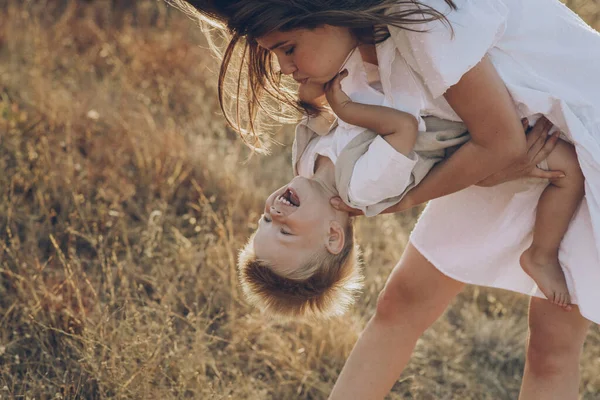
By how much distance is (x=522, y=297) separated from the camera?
3.76 metres

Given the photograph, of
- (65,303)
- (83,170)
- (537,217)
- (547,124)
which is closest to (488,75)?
(547,124)

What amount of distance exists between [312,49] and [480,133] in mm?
471

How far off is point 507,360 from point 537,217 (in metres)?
1.45

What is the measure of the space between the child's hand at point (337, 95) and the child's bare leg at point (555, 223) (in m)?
0.56

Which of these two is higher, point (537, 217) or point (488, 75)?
point (488, 75)

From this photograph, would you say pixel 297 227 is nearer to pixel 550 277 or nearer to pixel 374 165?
pixel 374 165

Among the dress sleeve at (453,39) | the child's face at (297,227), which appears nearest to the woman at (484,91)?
the dress sleeve at (453,39)

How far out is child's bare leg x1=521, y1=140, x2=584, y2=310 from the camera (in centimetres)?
200

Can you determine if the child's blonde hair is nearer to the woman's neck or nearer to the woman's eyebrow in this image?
the woman's neck

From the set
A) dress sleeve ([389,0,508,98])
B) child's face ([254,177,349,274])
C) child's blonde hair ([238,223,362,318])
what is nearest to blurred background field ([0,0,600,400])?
child's blonde hair ([238,223,362,318])

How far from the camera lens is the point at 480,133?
74.6 inches

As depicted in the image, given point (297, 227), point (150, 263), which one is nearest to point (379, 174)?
point (297, 227)

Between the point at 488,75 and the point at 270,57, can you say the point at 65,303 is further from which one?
the point at 488,75

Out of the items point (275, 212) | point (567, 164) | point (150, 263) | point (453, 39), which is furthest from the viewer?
point (150, 263)
